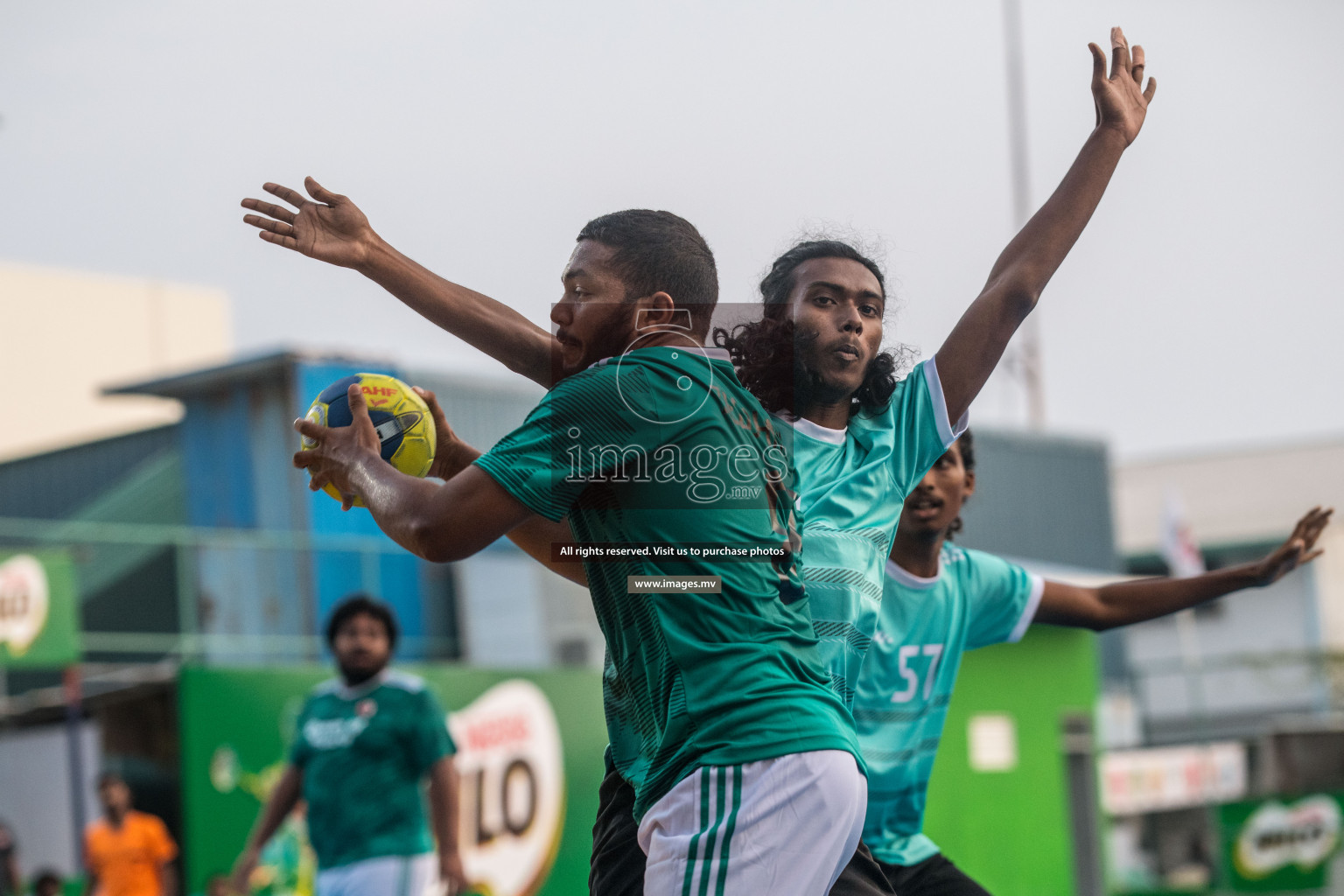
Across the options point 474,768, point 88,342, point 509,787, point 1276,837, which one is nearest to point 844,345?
point 474,768

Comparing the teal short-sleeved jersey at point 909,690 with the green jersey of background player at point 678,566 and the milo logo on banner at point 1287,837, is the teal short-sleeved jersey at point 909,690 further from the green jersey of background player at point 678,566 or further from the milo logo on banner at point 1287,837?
the milo logo on banner at point 1287,837

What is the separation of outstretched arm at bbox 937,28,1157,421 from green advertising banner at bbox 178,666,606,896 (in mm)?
9380

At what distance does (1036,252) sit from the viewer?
342 cm

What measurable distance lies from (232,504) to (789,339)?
17672 millimetres

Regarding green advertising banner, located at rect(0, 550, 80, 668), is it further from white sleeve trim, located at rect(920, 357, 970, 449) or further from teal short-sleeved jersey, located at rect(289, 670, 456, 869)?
white sleeve trim, located at rect(920, 357, 970, 449)

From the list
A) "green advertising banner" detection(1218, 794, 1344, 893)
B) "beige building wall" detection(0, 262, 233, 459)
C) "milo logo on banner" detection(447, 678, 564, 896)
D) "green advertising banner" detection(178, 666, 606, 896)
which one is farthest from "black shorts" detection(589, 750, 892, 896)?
"beige building wall" detection(0, 262, 233, 459)

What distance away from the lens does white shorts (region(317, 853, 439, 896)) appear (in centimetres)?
682

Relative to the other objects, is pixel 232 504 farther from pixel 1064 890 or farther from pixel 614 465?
pixel 614 465

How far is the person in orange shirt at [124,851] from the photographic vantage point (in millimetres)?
12062

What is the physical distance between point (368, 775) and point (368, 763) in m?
0.05

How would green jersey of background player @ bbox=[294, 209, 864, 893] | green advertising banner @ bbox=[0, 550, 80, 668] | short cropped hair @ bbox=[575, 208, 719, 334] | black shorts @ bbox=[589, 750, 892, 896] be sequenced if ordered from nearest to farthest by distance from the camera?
green jersey of background player @ bbox=[294, 209, 864, 893]
short cropped hair @ bbox=[575, 208, 719, 334]
black shorts @ bbox=[589, 750, 892, 896]
green advertising banner @ bbox=[0, 550, 80, 668]

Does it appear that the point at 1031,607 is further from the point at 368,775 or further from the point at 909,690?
the point at 368,775

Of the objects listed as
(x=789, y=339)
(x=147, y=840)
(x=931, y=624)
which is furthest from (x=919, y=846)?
(x=147, y=840)

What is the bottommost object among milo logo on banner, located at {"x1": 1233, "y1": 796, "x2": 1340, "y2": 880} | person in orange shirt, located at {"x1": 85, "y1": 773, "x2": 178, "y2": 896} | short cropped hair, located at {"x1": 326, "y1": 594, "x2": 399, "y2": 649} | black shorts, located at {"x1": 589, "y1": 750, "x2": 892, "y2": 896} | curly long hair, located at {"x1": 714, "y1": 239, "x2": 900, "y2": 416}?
milo logo on banner, located at {"x1": 1233, "y1": 796, "x2": 1340, "y2": 880}
